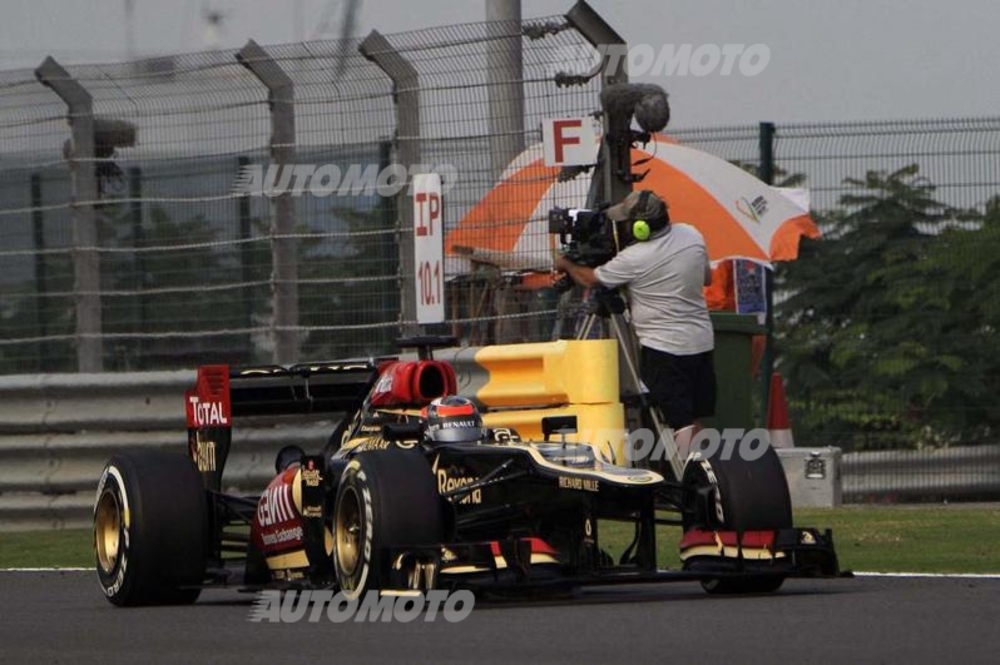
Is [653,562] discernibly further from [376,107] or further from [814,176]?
[814,176]

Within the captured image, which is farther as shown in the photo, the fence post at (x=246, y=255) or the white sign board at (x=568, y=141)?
the fence post at (x=246, y=255)

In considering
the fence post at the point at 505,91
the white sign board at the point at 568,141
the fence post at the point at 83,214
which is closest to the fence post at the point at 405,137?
the fence post at the point at 505,91

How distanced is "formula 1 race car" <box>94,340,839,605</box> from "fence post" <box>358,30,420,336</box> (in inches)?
164

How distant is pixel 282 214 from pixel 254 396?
15.2ft

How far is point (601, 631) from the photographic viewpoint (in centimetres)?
684

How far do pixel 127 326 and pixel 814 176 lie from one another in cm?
486

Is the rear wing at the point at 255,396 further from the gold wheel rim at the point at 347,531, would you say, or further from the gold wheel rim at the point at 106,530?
the gold wheel rim at the point at 347,531

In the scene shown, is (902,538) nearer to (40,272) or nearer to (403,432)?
(403,432)

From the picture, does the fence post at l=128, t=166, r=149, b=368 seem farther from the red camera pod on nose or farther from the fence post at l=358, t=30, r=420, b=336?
the red camera pod on nose

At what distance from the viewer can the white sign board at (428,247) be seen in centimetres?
1294

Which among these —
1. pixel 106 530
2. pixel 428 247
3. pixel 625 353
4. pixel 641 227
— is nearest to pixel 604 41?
pixel 428 247

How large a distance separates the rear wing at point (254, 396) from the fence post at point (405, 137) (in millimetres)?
4049

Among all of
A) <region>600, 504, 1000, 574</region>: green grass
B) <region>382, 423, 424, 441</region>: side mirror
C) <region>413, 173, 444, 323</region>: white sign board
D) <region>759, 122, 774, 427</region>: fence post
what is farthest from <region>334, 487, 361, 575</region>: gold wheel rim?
<region>759, 122, 774, 427</region>: fence post

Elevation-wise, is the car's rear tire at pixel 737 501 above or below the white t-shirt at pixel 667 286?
below
